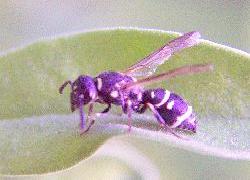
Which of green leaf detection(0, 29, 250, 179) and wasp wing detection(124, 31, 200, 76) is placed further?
wasp wing detection(124, 31, 200, 76)

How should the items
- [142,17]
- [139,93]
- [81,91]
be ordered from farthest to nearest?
[142,17]
[139,93]
[81,91]

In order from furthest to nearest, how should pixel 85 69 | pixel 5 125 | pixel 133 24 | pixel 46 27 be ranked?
pixel 133 24 → pixel 46 27 → pixel 85 69 → pixel 5 125

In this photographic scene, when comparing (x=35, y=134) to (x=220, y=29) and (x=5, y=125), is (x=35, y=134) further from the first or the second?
(x=220, y=29)

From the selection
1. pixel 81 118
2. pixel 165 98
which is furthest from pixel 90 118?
pixel 165 98

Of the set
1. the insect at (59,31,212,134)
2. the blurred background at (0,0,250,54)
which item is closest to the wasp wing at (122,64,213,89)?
the insect at (59,31,212,134)

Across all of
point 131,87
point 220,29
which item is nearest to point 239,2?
point 220,29

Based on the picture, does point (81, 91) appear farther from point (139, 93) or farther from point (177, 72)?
point (177, 72)

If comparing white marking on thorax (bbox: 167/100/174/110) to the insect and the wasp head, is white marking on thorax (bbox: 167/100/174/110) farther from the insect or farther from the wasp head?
the wasp head

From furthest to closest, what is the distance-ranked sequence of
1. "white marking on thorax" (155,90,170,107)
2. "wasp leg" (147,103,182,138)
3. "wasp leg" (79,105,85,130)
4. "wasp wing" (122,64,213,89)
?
"white marking on thorax" (155,90,170,107)
"wasp leg" (147,103,182,138)
"wasp leg" (79,105,85,130)
"wasp wing" (122,64,213,89)
